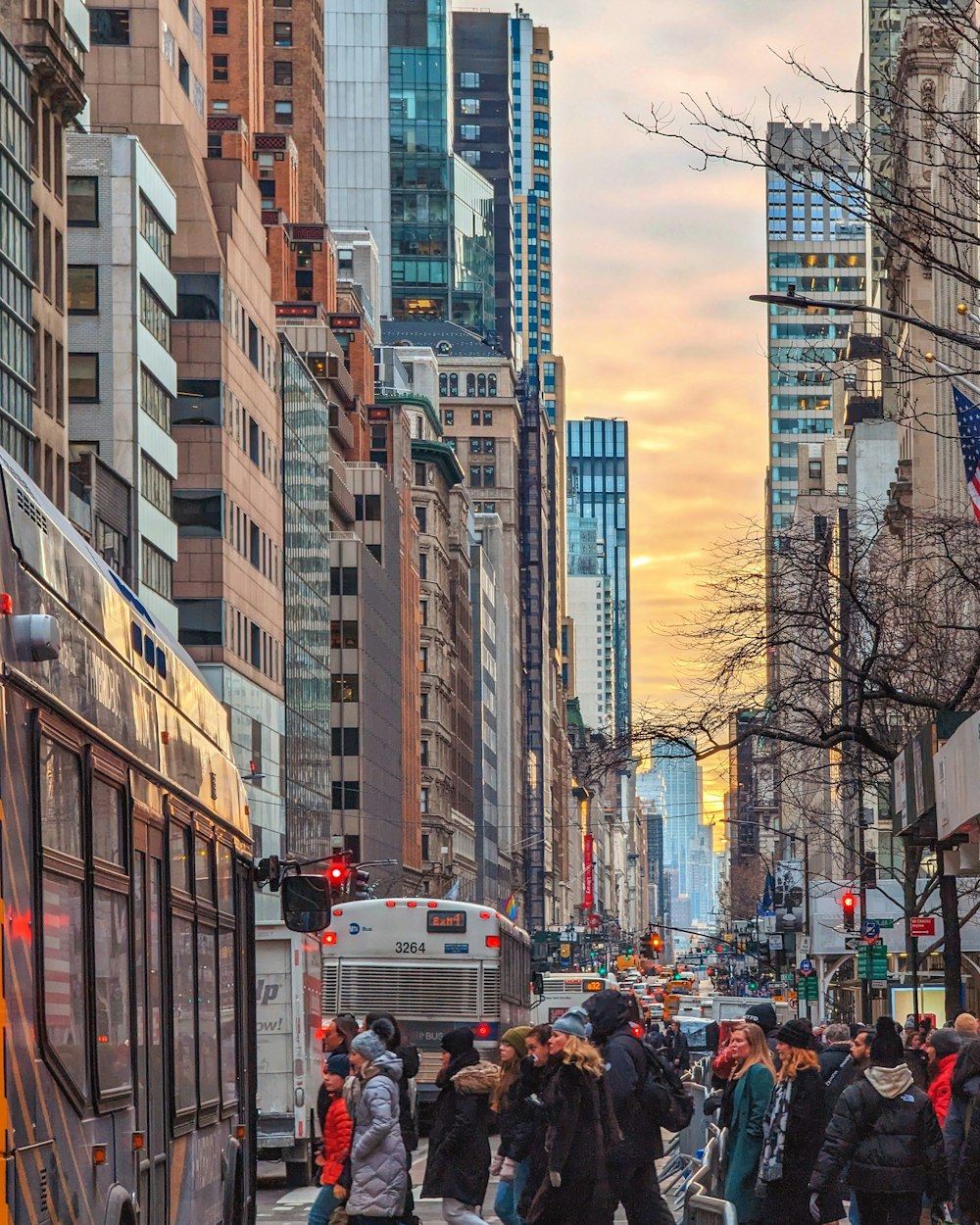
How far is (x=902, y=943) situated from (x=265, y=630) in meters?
32.8

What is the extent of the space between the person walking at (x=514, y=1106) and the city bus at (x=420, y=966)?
19670 millimetres

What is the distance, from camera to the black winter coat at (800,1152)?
13.8 meters

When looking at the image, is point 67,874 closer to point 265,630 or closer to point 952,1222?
point 952,1222

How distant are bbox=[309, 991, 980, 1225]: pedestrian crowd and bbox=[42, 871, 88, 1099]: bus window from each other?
545 cm

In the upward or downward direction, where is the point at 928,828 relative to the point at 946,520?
downward

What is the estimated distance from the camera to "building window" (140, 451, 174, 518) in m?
70.4

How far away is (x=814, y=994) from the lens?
70812 millimetres

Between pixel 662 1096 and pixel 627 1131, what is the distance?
1.03 ft

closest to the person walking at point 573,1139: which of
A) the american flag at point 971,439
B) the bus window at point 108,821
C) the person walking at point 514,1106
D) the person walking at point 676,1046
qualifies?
the person walking at point 514,1106

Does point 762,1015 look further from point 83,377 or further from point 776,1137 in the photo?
point 83,377

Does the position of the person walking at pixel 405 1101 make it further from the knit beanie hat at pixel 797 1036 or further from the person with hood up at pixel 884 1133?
the person with hood up at pixel 884 1133

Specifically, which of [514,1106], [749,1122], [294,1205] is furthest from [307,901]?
[294,1205]

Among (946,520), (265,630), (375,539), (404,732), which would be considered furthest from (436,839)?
(946,520)

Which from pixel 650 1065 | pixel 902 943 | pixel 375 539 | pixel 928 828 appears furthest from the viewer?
pixel 375 539
